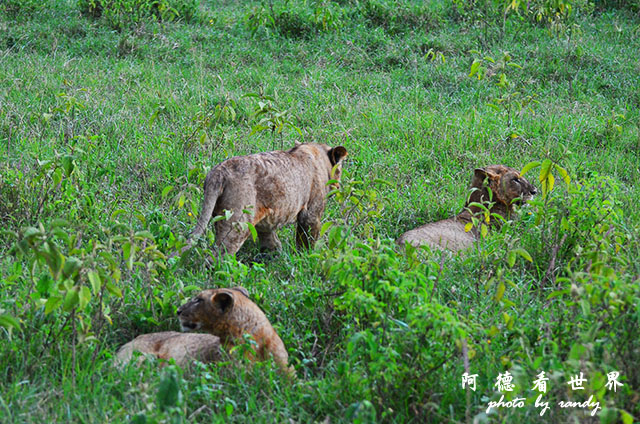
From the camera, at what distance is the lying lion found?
3.97 m

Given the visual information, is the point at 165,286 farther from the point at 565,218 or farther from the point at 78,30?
the point at 78,30

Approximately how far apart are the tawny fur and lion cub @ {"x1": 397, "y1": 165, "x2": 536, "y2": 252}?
7.58ft

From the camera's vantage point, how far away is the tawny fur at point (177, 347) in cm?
398

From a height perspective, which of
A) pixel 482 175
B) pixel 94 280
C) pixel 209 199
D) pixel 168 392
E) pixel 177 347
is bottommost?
pixel 482 175

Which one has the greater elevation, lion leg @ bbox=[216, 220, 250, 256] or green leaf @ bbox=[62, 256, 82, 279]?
green leaf @ bbox=[62, 256, 82, 279]

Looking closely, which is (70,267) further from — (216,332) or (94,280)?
(216,332)

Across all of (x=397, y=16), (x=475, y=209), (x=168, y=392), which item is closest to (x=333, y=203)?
(x=475, y=209)

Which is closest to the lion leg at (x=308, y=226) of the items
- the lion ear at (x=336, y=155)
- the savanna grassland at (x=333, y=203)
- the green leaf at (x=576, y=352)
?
the savanna grassland at (x=333, y=203)

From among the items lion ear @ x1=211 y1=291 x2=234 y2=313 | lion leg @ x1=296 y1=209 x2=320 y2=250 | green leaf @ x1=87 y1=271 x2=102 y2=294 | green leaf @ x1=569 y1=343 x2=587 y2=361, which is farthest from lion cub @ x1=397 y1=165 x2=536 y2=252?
green leaf @ x1=87 y1=271 x2=102 y2=294

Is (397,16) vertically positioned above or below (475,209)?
above

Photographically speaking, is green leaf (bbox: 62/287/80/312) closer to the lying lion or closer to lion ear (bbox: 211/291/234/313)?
the lying lion

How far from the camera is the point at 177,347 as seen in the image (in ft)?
13.3

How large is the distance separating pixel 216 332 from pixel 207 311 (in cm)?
13

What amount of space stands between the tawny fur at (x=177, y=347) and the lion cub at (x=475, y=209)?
2310mm
